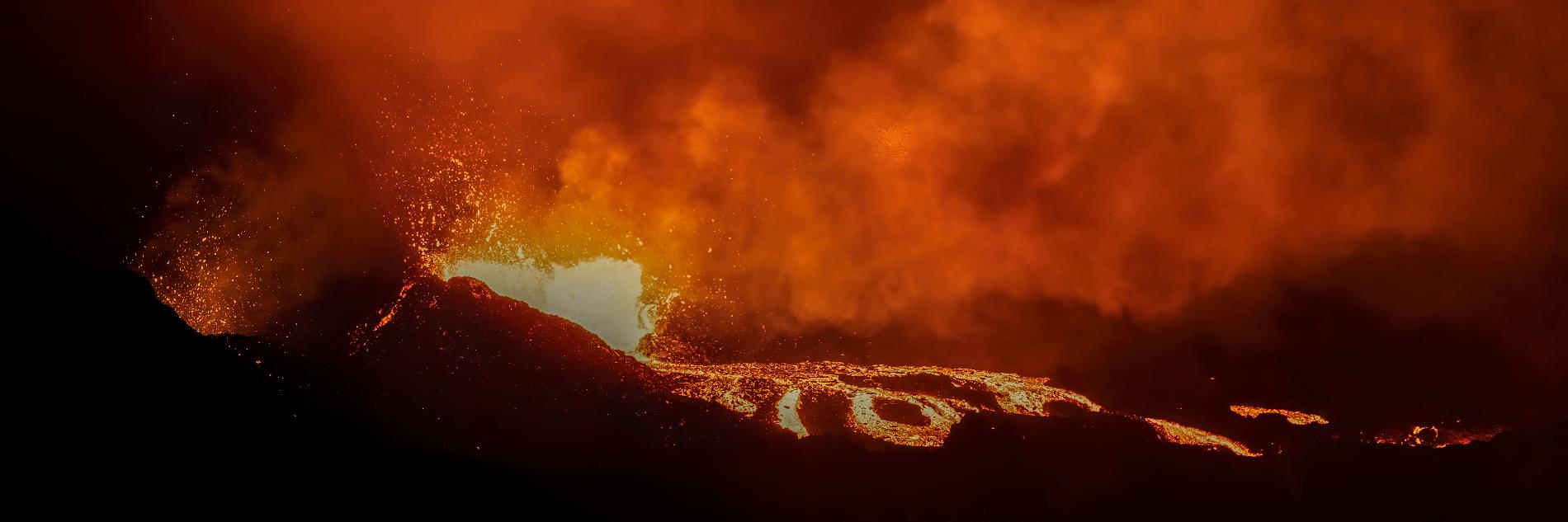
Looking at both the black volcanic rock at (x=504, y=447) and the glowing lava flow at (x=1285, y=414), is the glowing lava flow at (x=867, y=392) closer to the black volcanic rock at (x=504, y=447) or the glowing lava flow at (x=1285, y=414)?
the black volcanic rock at (x=504, y=447)

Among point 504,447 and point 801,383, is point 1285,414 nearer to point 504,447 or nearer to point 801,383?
point 801,383

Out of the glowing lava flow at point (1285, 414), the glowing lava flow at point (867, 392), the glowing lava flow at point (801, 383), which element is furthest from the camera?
the glowing lava flow at point (1285, 414)

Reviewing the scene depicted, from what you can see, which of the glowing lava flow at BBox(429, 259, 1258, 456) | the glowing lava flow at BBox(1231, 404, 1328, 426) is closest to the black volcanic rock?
the glowing lava flow at BBox(429, 259, 1258, 456)

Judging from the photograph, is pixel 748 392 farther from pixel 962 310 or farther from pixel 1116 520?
pixel 1116 520

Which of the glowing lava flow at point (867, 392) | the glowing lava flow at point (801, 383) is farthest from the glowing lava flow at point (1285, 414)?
the glowing lava flow at point (867, 392)

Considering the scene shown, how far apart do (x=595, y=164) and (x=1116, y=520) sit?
29.4 feet

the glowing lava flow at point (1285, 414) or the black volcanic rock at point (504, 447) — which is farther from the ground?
the glowing lava flow at point (1285, 414)

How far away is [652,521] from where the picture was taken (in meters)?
9.53

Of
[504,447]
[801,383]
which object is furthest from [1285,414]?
[504,447]

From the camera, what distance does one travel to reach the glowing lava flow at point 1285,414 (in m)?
12.9

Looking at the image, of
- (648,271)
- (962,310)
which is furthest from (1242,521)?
(648,271)

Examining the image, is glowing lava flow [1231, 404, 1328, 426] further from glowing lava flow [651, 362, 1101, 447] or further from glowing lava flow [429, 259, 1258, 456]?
glowing lava flow [651, 362, 1101, 447]

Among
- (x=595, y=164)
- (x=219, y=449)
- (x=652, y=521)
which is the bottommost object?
(x=652, y=521)

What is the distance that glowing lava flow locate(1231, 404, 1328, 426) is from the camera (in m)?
12.9
